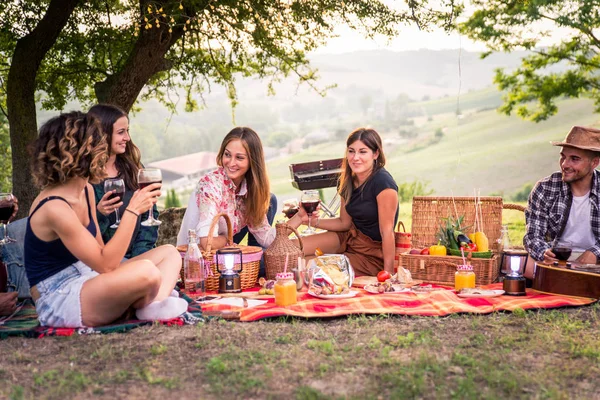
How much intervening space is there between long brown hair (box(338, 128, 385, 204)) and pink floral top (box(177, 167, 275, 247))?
0.81m

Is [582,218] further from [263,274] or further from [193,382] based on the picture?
[193,382]

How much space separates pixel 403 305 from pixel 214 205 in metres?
1.69

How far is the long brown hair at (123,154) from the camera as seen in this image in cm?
469

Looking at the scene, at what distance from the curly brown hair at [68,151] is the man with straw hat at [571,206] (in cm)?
335

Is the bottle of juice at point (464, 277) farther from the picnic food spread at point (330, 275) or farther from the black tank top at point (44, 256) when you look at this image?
the black tank top at point (44, 256)

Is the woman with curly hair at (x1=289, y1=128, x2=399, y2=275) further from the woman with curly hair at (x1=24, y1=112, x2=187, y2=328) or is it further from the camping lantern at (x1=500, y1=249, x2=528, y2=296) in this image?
the woman with curly hair at (x1=24, y1=112, x2=187, y2=328)

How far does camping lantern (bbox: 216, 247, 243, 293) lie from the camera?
496cm

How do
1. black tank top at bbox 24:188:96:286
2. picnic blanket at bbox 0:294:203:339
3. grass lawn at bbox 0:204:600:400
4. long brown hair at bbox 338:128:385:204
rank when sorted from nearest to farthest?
grass lawn at bbox 0:204:600:400 → black tank top at bbox 24:188:96:286 → picnic blanket at bbox 0:294:203:339 → long brown hair at bbox 338:128:385:204

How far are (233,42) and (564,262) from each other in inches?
213

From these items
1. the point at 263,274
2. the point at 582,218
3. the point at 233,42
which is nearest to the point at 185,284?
the point at 263,274

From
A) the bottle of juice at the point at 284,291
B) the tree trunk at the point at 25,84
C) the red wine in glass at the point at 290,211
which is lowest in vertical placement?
the bottle of juice at the point at 284,291

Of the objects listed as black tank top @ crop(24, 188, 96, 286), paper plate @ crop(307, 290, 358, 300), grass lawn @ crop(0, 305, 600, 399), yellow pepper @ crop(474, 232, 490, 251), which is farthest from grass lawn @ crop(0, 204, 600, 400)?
yellow pepper @ crop(474, 232, 490, 251)

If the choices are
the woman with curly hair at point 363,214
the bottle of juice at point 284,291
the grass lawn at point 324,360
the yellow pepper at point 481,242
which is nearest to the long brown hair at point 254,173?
the woman with curly hair at point 363,214

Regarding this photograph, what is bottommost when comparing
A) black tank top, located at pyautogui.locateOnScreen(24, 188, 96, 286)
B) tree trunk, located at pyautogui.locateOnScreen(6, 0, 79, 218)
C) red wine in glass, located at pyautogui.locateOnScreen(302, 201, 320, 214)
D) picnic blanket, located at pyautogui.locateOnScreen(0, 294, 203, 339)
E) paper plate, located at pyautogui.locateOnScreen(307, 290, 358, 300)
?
picnic blanket, located at pyautogui.locateOnScreen(0, 294, 203, 339)
